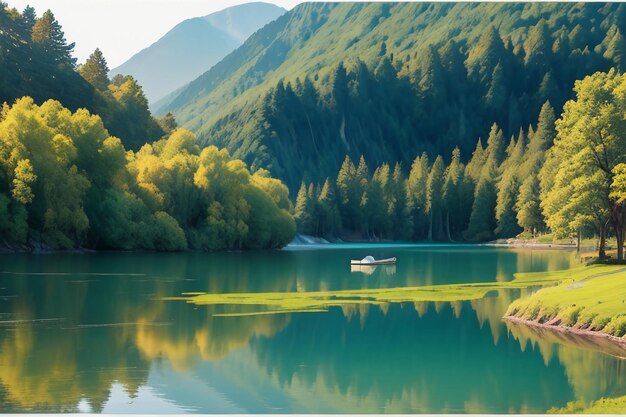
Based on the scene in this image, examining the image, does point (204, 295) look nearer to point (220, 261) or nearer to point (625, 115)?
point (625, 115)

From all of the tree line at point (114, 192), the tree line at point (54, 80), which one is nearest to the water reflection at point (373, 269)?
the tree line at point (114, 192)

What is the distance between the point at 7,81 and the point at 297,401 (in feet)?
424

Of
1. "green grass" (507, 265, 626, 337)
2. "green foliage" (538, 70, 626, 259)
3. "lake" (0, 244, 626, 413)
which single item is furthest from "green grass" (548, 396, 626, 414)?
"green foliage" (538, 70, 626, 259)

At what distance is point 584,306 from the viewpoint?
43469 mm

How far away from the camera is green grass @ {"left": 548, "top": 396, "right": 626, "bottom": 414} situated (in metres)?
27.0

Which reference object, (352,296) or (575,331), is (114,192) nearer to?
(352,296)

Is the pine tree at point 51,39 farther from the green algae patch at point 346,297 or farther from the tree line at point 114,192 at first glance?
the green algae patch at point 346,297

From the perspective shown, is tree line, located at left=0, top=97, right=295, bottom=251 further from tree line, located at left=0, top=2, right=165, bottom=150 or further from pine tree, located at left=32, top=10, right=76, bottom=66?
pine tree, located at left=32, top=10, right=76, bottom=66

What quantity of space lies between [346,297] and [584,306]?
21089 mm

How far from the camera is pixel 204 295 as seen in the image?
204ft

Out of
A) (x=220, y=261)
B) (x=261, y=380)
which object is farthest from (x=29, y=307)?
(x=220, y=261)

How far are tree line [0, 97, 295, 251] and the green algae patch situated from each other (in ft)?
167

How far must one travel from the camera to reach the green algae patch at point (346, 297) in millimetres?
56062

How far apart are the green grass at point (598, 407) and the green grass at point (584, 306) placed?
10.9 meters
